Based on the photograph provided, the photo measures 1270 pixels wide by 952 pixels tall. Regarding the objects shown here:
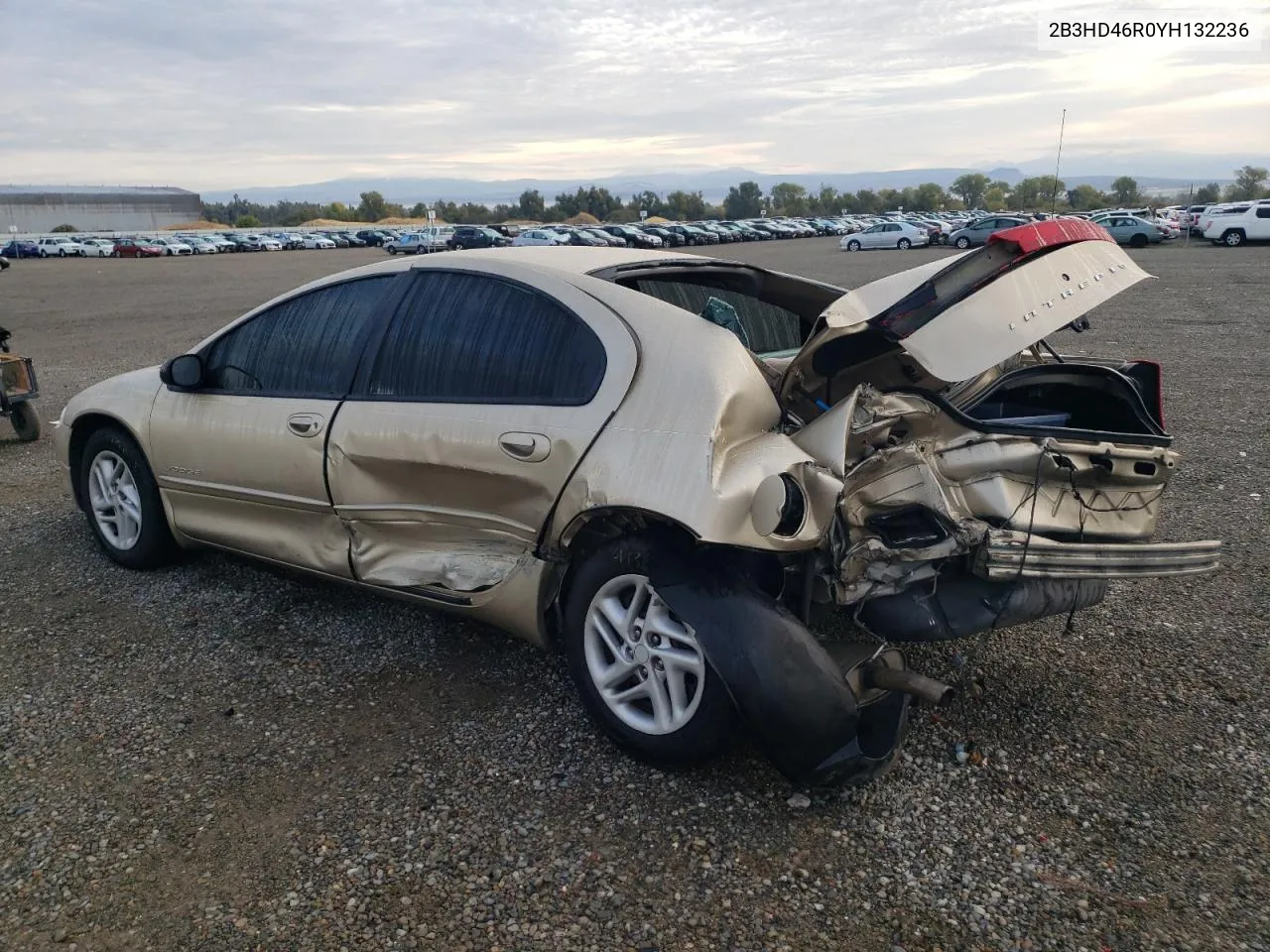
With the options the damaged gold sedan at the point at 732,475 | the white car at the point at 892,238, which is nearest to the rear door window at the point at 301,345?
the damaged gold sedan at the point at 732,475

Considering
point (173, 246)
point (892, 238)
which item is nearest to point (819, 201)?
point (892, 238)

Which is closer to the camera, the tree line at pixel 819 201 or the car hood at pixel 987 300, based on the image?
the car hood at pixel 987 300

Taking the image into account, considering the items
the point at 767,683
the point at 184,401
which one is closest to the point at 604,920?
the point at 767,683

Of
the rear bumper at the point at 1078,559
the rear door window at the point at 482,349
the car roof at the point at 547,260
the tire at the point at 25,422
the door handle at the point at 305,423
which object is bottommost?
the tire at the point at 25,422

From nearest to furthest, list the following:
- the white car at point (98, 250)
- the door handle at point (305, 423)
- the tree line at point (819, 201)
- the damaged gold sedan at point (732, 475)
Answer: the damaged gold sedan at point (732, 475)
the door handle at point (305, 423)
the white car at point (98, 250)
the tree line at point (819, 201)

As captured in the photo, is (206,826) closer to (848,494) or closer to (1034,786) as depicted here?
(848,494)

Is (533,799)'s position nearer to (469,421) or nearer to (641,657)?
(641,657)

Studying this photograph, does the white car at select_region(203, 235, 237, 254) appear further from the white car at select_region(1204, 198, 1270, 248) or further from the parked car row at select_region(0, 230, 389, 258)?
the white car at select_region(1204, 198, 1270, 248)

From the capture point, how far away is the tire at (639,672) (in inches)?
117

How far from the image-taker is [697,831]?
113 inches

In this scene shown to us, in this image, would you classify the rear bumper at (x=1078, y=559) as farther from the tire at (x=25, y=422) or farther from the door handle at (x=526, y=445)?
the tire at (x=25, y=422)

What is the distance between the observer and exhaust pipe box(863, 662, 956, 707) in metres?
2.87

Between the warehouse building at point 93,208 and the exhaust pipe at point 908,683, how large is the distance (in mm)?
117497

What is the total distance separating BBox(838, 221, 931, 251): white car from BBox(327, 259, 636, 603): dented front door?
128 feet
